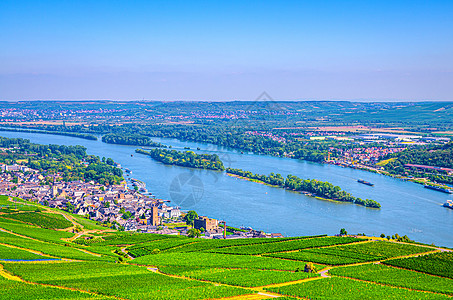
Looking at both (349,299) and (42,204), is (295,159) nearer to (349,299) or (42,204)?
(42,204)

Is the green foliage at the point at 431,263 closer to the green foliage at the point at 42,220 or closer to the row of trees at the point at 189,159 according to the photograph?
the green foliage at the point at 42,220

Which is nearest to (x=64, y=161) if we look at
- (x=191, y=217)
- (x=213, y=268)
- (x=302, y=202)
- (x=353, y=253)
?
(x=191, y=217)

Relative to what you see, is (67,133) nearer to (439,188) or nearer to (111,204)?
(111,204)

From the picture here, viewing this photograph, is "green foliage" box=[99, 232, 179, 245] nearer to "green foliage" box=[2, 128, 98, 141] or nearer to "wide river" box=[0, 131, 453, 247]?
"wide river" box=[0, 131, 453, 247]

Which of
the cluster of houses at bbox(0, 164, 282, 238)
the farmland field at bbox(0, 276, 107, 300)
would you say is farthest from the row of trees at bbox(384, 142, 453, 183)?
the farmland field at bbox(0, 276, 107, 300)

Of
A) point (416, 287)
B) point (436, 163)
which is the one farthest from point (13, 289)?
point (436, 163)

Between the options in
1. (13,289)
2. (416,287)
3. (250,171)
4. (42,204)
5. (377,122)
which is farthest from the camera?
(377,122)

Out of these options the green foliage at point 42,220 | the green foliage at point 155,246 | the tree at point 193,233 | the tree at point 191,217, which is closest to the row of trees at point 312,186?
the tree at point 191,217
